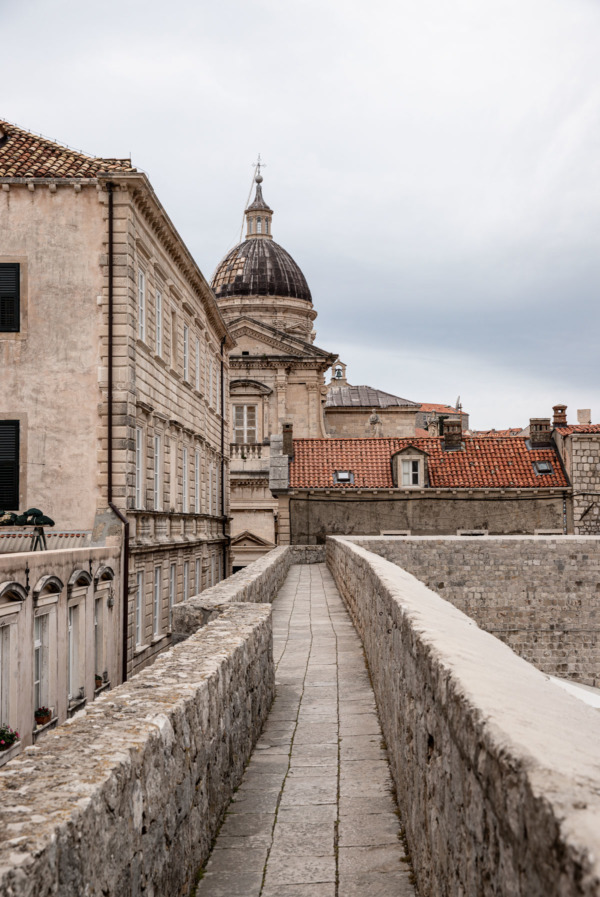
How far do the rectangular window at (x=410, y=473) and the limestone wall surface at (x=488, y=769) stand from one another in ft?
91.7

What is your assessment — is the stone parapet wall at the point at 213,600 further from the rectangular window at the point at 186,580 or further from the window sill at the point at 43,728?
the rectangular window at the point at 186,580

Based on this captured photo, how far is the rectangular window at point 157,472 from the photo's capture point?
22.3 meters

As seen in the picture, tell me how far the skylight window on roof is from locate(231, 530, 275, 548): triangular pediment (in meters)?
11.9

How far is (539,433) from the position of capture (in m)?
35.4

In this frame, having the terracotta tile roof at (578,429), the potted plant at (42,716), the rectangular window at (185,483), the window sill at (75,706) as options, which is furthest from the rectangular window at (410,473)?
the potted plant at (42,716)

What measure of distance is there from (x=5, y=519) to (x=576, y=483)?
22.8 metres

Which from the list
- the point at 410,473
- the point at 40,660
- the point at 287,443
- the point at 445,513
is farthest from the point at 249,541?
the point at 40,660

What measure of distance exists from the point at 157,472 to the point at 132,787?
1941 cm

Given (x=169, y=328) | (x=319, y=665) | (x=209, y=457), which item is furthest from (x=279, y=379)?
(x=319, y=665)

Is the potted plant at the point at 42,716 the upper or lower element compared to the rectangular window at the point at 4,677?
lower

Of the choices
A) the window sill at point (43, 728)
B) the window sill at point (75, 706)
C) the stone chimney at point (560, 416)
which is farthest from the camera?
the stone chimney at point (560, 416)

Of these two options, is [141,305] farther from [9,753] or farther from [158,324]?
[9,753]

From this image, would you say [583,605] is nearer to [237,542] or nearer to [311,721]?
[311,721]

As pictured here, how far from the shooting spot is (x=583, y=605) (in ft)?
78.8
